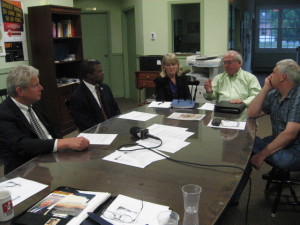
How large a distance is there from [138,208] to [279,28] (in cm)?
1051

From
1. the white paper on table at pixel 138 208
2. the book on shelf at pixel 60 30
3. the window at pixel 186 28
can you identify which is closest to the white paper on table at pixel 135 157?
the white paper on table at pixel 138 208

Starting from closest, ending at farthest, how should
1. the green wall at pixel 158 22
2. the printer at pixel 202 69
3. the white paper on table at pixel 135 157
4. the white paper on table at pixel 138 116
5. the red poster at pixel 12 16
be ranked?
1. the white paper on table at pixel 135 157
2. the white paper on table at pixel 138 116
3. the red poster at pixel 12 16
4. the printer at pixel 202 69
5. the green wall at pixel 158 22

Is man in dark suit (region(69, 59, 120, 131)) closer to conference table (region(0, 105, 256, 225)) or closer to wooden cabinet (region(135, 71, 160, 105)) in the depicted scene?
conference table (region(0, 105, 256, 225))

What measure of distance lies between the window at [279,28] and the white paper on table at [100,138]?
9654 millimetres

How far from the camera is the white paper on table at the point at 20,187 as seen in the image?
133cm

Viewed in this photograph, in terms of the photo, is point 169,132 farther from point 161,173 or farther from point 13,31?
point 13,31

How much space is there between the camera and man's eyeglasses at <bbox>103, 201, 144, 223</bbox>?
114 cm

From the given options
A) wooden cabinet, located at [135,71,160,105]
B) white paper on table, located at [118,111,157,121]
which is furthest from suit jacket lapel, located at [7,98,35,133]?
wooden cabinet, located at [135,71,160,105]

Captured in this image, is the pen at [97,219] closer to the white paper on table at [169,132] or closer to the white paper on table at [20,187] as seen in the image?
the white paper on table at [20,187]

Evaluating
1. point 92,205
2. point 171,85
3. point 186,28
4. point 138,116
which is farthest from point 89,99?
point 186,28

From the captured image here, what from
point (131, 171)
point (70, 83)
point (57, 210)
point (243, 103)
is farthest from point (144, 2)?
point (57, 210)

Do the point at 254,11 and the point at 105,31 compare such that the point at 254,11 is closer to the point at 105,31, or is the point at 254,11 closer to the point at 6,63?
the point at 105,31

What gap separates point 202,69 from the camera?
5.46 metres

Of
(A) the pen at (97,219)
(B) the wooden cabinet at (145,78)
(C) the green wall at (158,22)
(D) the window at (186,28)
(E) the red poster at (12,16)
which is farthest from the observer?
(D) the window at (186,28)
